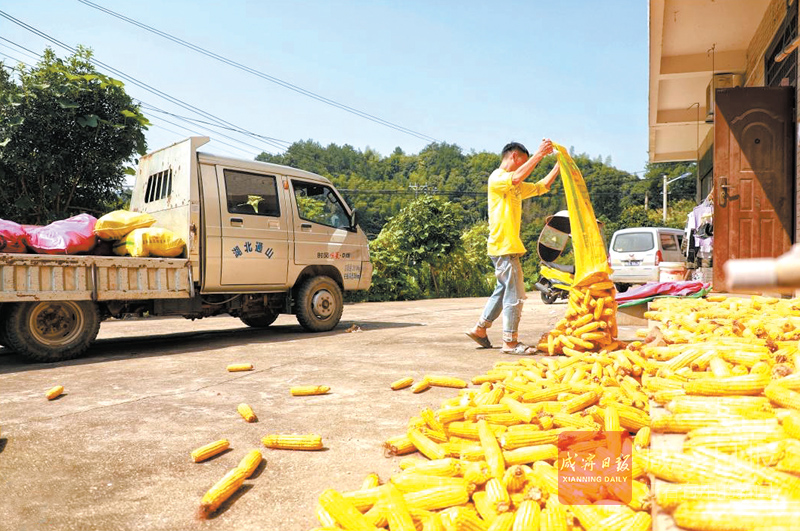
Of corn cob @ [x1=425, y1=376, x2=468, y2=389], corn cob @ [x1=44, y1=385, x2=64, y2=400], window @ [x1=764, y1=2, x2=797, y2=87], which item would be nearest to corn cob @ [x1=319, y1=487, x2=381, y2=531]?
corn cob @ [x1=425, y1=376, x2=468, y2=389]

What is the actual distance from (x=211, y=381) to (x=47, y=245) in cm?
300

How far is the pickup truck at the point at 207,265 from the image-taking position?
6.26 m

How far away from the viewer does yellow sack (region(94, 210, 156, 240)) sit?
690 centimetres

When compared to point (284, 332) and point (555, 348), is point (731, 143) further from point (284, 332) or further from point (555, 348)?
point (284, 332)

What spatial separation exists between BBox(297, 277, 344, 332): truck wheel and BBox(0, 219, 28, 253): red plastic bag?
3.80 meters

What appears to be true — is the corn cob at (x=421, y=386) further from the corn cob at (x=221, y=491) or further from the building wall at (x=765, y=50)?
the building wall at (x=765, y=50)

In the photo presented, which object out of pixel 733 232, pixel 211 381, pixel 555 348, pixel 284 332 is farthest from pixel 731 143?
pixel 211 381

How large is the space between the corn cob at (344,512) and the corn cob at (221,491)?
0.52 metres

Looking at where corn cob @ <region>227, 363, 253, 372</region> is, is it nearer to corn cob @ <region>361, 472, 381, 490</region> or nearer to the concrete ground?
the concrete ground

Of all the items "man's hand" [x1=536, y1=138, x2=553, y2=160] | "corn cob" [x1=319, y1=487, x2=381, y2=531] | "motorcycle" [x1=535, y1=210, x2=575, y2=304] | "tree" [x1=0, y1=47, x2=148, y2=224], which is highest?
"tree" [x1=0, y1=47, x2=148, y2=224]

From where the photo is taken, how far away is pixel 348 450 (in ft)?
10.4

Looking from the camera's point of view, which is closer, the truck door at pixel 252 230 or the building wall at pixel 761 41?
the truck door at pixel 252 230

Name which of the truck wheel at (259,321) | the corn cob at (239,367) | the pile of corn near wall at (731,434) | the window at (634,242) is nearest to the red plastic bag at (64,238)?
the corn cob at (239,367)

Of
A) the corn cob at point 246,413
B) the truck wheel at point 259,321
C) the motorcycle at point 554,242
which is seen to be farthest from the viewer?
the truck wheel at point 259,321
